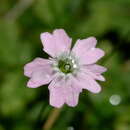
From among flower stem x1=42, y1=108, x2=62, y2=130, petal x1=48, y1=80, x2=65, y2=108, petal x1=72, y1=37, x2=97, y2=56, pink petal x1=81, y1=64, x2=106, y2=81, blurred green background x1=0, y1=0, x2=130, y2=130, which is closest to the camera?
petal x1=48, y1=80, x2=65, y2=108

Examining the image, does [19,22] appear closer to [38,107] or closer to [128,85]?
[38,107]

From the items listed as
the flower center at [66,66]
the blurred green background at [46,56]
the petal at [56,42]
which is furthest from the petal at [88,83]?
the blurred green background at [46,56]

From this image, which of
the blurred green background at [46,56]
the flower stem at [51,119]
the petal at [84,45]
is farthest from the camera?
the blurred green background at [46,56]

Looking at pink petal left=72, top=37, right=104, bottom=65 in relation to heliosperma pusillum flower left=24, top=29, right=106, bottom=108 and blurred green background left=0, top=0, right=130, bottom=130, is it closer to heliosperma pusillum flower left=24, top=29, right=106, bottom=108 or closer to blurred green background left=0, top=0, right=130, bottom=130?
heliosperma pusillum flower left=24, top=29, right=106, bottom=108

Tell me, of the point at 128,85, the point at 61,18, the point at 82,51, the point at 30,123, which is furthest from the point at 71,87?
the point at 61,18

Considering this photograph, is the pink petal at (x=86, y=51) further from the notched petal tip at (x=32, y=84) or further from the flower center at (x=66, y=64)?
the notched petal tip at (x=32, y=84)

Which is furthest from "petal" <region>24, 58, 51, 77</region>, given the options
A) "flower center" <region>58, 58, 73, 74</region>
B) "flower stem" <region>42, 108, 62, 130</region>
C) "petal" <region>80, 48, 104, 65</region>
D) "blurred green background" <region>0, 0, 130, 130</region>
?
"flower stem" <region>42, 108, 62, 130</region>
